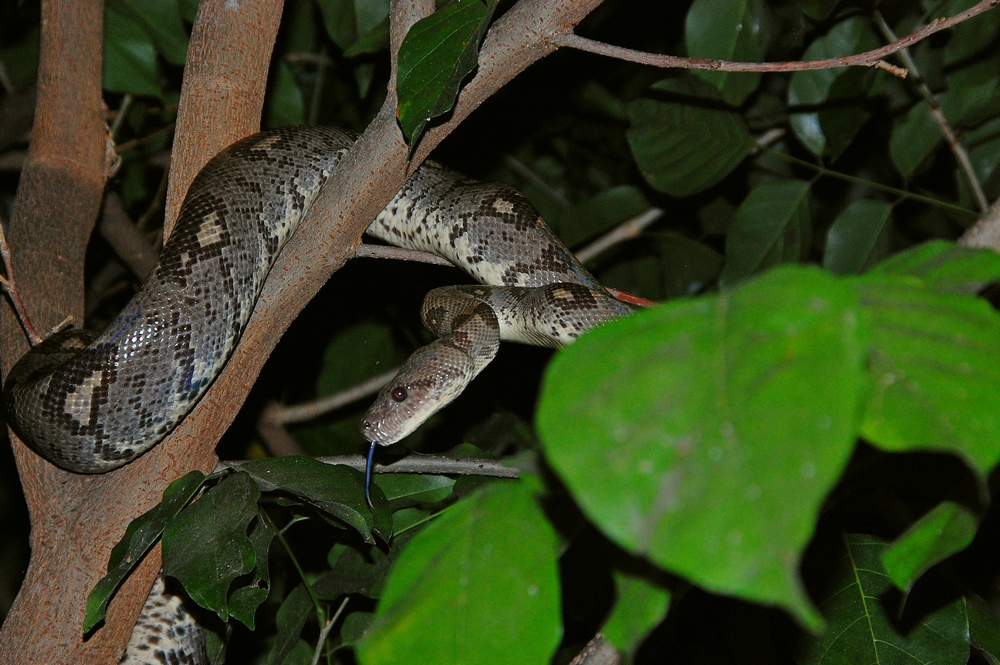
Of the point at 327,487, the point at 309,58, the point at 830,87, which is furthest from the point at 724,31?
the point at 327,487

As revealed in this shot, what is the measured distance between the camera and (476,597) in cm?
85

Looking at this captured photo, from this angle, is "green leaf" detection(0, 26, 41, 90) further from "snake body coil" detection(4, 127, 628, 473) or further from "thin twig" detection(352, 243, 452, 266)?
"thin twig" detection(352, 243, 452, 266)

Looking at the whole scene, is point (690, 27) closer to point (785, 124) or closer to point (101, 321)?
point (785, 124)

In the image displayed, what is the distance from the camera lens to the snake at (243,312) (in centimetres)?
248

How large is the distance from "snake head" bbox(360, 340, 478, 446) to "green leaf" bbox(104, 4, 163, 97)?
5.81 ft

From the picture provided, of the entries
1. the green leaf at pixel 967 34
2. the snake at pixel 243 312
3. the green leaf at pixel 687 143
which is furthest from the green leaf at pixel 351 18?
the green leaf at pixel 967 34

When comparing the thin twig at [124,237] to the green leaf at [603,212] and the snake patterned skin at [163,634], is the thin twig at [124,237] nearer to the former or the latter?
the snake patterned skin at [163,634]

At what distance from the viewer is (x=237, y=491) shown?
6.50ft

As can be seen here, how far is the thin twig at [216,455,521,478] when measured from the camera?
7.25 ft

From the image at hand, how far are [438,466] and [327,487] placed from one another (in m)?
0.40

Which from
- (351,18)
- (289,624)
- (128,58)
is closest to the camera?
(289,624)

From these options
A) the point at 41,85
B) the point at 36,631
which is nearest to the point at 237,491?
the point at 36,631

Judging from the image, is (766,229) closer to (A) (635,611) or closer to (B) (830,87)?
(B) (830,87)

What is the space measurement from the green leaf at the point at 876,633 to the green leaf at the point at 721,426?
1.47 m
